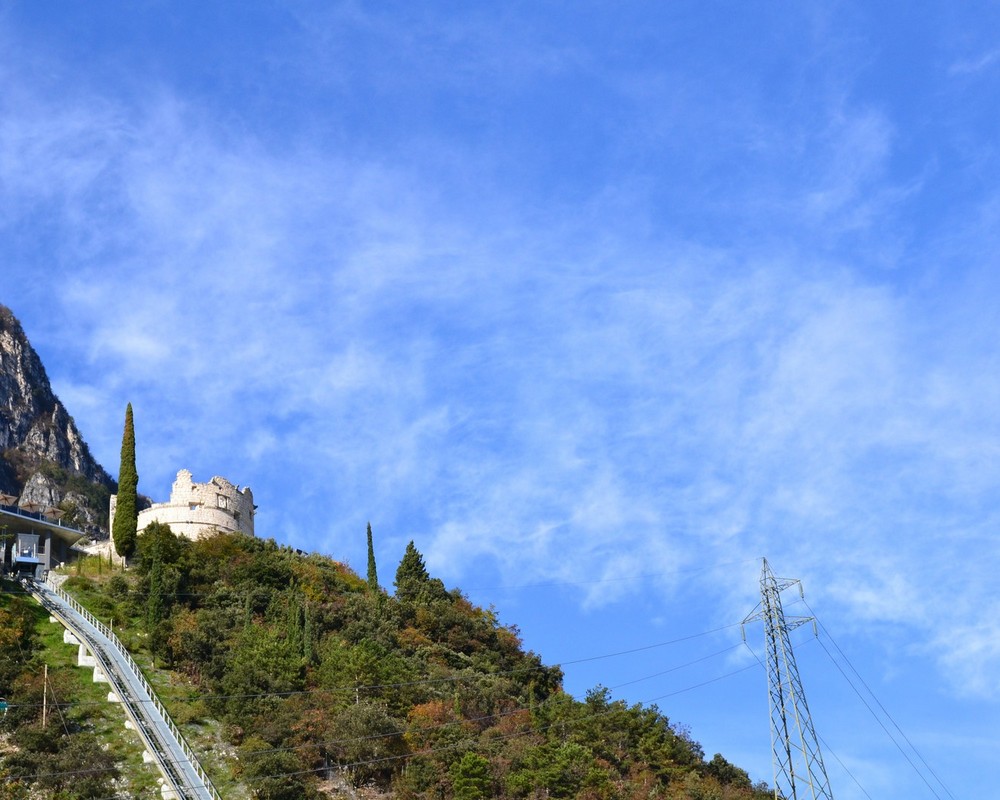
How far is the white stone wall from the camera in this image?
3834 inches

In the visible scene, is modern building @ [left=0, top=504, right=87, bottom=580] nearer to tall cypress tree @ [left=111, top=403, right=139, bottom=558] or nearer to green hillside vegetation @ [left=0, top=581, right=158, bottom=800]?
tall cypress tree @ [left=111, top=403, right=139, bottom=558]

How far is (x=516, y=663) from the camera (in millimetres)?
85250

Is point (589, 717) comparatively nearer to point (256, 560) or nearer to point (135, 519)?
point (256, 560)

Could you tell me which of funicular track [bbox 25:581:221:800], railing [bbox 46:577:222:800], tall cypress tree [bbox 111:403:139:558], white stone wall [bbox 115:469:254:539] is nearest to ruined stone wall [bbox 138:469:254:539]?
white stone wall [bbox 115:469:254:539]

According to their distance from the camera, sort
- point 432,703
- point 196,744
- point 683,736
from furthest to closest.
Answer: point 683,736, point 432,703, point 196,744

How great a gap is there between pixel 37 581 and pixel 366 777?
31.7 m

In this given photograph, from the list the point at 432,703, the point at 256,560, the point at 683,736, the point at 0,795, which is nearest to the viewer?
the point at 0,795

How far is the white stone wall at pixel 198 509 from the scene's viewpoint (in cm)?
9738

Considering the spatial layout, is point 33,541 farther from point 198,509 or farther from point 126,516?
point 198,509

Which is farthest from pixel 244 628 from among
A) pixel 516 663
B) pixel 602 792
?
pixel 602 792

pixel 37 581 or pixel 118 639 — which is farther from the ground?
pixel 37 581

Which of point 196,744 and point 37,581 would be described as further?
point 37,581

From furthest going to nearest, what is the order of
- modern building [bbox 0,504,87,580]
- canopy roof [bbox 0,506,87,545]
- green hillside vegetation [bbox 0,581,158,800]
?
canopy roof [bbox 0,506,87,545] → modern building [bbox 0,504,87,580] → green hillside vegetation [bbox 0,581,158,800]

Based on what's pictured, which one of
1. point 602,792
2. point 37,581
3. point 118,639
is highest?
point 37,581
